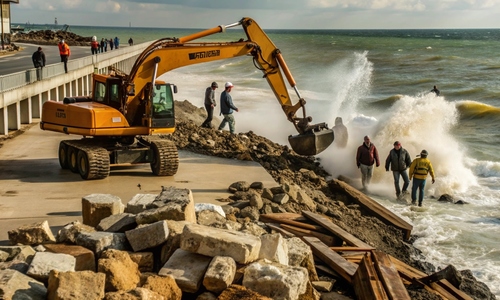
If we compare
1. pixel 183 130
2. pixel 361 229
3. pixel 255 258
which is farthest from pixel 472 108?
pixel 255 258

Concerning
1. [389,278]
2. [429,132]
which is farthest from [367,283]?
[429,132]

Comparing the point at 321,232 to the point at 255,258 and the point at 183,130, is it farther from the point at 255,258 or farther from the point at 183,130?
the point at 183,130

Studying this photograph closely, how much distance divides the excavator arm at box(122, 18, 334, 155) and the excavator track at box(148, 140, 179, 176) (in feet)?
2.92

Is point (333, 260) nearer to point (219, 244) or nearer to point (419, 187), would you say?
point (219, 244)

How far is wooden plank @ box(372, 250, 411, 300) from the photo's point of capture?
8.61m

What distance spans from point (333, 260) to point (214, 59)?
295 inches

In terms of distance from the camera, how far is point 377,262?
9469 millimetres

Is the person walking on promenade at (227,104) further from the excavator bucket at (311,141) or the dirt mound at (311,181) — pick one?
the excavator bucket at (311,141)

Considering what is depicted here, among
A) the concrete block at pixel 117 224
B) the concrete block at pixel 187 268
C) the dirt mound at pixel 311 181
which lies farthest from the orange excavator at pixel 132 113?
the concrete block at pixel 187 268

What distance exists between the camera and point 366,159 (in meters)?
18.2

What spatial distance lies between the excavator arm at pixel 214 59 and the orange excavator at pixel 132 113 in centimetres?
2

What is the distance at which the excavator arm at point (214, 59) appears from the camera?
15.4 m

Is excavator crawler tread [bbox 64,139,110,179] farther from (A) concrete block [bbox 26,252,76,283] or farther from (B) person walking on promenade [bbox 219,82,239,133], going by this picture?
(A) concrete block [bbox 26,252,76,283]

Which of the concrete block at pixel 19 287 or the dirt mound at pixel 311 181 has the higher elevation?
the concrete block at pixel 19 287
